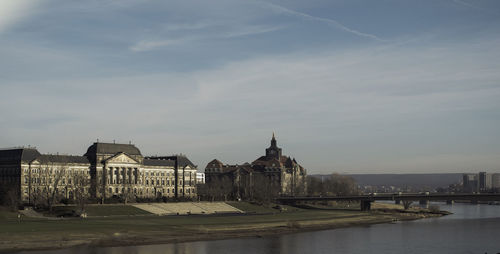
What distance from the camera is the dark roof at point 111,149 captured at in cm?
18262

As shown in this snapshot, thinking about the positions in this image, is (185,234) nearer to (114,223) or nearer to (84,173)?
(114,223)

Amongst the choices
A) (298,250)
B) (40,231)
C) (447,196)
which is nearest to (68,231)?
(40,231)

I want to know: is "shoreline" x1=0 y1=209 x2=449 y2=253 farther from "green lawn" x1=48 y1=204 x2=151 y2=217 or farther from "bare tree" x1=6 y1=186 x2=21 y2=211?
"bare tree" x1=6 y1=186 x2=21 y2=211

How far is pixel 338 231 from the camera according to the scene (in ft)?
425

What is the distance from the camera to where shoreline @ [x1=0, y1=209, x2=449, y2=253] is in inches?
3585

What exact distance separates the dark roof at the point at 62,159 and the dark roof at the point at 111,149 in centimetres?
382

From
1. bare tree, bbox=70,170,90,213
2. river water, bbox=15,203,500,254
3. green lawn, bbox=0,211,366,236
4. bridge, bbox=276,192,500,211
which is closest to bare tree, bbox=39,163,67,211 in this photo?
bare tree, bbox=70,170,90,213

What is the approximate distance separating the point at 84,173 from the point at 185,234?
75.0 m

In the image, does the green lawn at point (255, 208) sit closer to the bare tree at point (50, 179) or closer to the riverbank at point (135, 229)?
the riverbank at point (135, 229)

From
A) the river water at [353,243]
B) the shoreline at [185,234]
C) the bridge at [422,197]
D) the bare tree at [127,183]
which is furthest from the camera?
the bare tree at [127,183]

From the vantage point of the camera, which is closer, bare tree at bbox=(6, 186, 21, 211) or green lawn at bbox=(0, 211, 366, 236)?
green lawn at bbox=(0, 211, 366, 236)

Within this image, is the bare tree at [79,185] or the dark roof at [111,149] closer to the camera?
the bare tree at [79,185]

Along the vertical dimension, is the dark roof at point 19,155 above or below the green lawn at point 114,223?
above

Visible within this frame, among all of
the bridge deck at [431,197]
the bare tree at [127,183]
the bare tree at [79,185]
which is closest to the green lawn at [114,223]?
the bare tree at [79,185]
